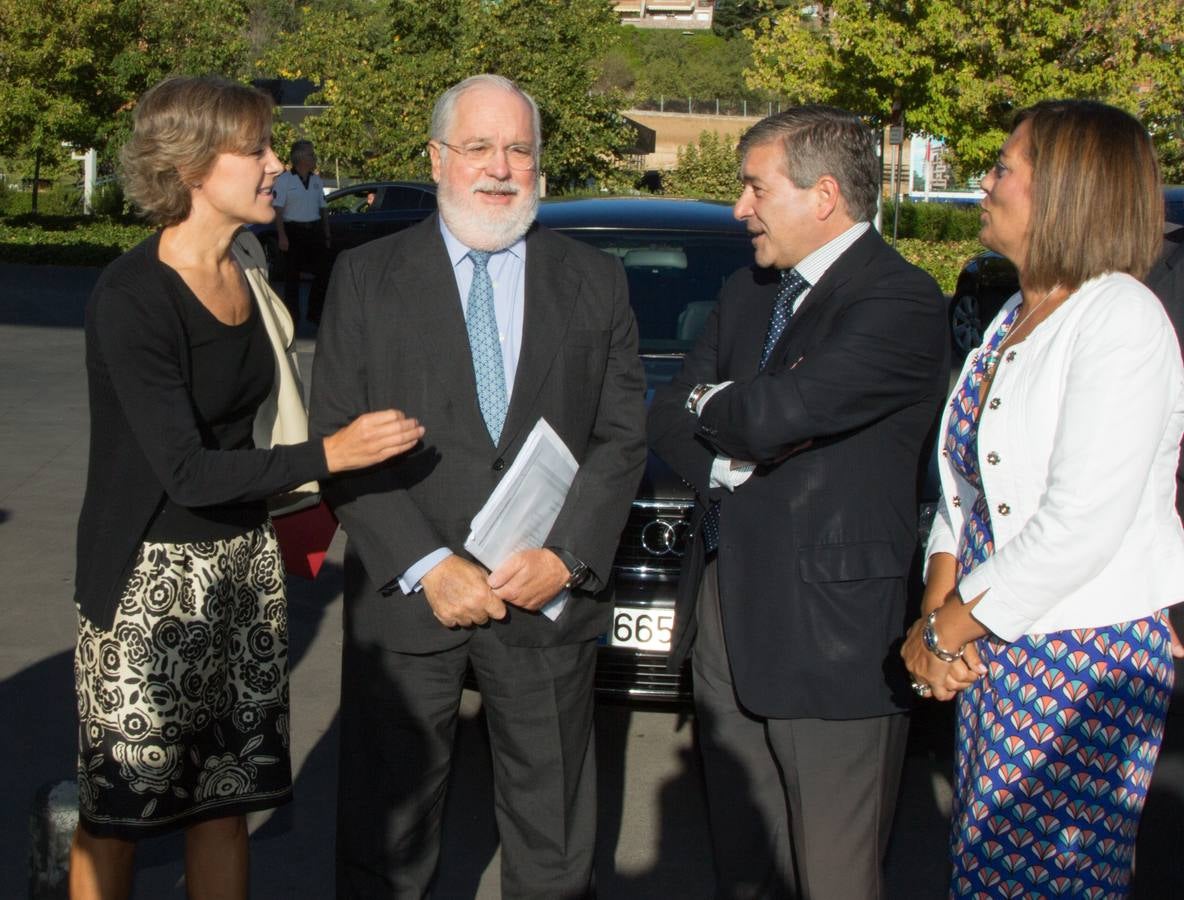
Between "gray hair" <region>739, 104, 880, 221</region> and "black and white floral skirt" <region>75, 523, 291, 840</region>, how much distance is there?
1.42m

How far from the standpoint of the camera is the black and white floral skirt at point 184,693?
2936mm

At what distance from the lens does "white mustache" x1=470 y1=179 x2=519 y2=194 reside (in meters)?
3.16

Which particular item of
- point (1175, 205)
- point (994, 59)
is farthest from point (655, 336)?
point (994, 59)

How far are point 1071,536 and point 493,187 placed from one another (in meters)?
1.45

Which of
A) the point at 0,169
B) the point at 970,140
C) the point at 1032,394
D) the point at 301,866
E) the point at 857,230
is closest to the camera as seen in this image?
the point at 1032,394

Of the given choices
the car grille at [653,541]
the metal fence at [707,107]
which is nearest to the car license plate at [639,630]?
the car grille at [653,541]

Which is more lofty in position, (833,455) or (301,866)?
(833,455)

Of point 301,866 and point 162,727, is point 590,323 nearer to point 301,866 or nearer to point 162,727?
point 162,727

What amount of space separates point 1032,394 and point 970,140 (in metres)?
26.7

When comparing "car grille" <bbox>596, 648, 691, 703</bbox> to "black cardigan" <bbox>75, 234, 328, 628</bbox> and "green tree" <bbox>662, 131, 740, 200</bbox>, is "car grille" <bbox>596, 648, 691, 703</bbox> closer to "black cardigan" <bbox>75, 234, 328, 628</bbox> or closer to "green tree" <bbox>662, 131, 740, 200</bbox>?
"black cardigan" <bbox>75, 234, 328, 628</bbox>

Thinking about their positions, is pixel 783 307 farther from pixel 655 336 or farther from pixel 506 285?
pixel 655 336

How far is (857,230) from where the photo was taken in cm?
311

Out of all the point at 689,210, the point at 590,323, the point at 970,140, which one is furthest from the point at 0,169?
the point at 590,323

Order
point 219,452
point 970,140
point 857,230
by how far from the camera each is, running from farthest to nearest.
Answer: point 970,140, point 857,230, point 219,452
